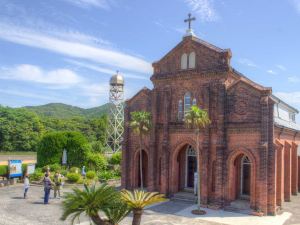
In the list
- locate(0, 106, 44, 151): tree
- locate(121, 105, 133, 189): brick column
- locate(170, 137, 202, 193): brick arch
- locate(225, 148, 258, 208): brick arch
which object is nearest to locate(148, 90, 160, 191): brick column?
locate(170, 137, 202, 193): brick arch

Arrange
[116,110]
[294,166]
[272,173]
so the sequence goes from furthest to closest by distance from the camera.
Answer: [116,110]
[294,166]
[272,173]

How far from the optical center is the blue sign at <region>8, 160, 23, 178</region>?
29.8 meters

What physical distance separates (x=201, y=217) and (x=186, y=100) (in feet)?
29.7

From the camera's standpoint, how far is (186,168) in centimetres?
2561

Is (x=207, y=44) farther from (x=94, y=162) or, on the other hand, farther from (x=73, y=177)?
(x=94, y=162)

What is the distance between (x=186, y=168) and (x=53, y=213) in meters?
11.0

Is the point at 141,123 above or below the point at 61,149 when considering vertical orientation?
above

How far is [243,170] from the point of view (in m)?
23.4

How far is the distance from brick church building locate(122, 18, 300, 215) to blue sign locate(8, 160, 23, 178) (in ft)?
35.1

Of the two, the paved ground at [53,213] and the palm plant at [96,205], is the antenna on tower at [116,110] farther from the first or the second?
the palm plant at [96,205]

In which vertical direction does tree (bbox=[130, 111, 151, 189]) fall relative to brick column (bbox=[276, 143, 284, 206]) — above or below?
above

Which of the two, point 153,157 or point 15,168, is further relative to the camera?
point 15,168

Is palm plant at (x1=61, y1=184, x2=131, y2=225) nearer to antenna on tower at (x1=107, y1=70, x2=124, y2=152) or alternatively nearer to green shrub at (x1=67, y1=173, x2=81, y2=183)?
green shrub at (x1=67, y1=173, x2=81, y2=183)

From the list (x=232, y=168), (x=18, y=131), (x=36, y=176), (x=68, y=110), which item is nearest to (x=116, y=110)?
(x=18, y=131)
